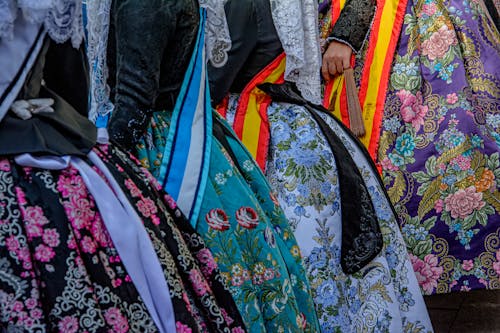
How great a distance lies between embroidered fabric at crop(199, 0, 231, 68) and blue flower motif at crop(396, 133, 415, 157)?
1.30 m

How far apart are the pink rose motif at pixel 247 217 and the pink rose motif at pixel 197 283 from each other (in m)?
0.34

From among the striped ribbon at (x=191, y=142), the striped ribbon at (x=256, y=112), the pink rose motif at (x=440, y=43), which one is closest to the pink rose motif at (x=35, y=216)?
the striped ribbon at (x=191, y=142)

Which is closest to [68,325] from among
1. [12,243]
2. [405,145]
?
[12,243]

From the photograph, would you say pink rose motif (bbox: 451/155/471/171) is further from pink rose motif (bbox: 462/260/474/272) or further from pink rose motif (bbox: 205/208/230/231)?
pink rose motif (bbox: 205/208/230/231)

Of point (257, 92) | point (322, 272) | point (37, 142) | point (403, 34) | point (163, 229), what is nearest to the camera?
point (37, 142)

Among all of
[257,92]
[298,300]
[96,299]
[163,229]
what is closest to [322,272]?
[298,300]

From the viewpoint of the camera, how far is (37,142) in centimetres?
168

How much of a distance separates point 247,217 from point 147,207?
0.41 m

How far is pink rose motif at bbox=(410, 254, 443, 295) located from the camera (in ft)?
11.4

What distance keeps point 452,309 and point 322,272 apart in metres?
1.54

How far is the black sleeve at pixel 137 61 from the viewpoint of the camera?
7.11 ft

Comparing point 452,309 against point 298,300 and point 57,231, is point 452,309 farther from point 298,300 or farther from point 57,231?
point 57,231

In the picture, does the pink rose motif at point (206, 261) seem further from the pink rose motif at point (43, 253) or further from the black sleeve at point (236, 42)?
the black sleeve at point (236, 42)

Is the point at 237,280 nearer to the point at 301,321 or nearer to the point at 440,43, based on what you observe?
the point at 301,321
